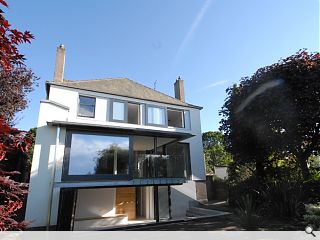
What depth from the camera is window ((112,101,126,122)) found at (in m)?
17.4

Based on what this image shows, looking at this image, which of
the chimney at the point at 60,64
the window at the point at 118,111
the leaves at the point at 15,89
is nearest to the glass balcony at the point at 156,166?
the window at the point at 118,111

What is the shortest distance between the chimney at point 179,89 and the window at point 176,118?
6.67 ft

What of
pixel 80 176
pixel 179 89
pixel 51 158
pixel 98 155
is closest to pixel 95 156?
pixel 98 155

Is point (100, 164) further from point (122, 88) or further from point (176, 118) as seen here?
point (176, 118)

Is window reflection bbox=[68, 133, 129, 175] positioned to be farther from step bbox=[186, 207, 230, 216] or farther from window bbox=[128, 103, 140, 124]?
step bbox=[186, 207, 230, 216]

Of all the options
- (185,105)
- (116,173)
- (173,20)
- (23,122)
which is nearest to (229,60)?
(173,20)

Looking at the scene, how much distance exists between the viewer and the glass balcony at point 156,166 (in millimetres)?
13750

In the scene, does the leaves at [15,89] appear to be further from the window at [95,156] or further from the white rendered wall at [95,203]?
the white rendered wall at [95,203]

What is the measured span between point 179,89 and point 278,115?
11802mm

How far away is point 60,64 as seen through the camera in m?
17.2

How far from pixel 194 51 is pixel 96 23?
5.97 metres

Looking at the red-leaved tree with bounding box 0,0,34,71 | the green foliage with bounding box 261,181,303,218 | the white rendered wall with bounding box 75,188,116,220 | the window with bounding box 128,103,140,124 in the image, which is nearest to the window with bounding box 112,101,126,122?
the window with bounding box 128,103,140,124

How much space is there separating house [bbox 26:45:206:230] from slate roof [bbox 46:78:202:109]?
0.11m
